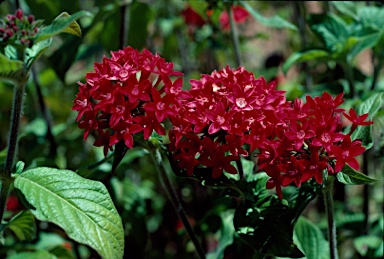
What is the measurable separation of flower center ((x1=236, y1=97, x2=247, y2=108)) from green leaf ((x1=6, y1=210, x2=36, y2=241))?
0.55 m

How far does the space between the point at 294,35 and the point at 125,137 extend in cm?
208

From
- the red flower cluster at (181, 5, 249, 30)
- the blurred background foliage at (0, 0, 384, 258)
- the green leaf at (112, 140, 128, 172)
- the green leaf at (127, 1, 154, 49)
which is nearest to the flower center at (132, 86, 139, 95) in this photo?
the green leaf at (112, 140, 128, 172)

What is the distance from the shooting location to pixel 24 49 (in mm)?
996

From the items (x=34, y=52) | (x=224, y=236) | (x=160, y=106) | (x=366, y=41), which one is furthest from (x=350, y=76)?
(x=34, y=52)

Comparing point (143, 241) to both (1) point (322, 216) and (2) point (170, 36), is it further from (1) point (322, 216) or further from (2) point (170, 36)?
(2) point (170, 36)

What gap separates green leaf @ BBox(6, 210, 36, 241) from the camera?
123 centimetres

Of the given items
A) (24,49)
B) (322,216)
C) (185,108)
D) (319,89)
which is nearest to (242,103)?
(185,108)

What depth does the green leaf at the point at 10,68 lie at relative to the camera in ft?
3.03

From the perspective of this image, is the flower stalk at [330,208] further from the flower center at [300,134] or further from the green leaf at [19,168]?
the green leaf at [19,168]

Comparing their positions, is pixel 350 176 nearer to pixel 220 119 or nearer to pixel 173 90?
pixel 220 119

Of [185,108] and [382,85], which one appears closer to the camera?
[185,108]

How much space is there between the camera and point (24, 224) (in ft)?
4.18

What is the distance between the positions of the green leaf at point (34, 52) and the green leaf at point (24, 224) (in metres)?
0.36

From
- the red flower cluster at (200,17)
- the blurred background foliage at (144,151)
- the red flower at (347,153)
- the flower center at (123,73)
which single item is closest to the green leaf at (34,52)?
the flower center at (123,73)
